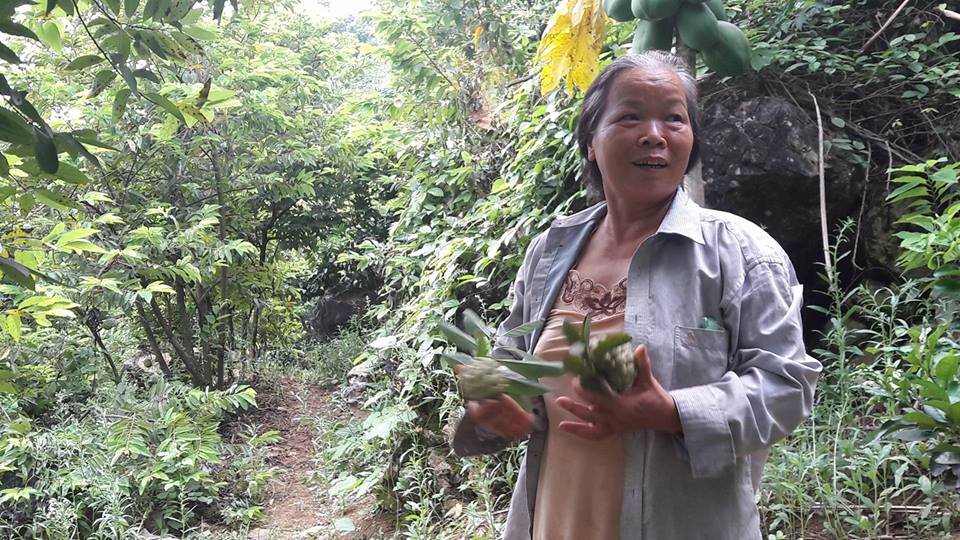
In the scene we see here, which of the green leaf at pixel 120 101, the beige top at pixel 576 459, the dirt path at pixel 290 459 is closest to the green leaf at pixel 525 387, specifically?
the beige top at pixel 576 459

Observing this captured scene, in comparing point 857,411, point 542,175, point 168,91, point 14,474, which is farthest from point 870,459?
point 14,474

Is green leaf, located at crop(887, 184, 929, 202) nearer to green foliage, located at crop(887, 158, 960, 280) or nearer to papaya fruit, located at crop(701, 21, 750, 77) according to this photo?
green foliage, located at crop(887, 158, 960, 280)

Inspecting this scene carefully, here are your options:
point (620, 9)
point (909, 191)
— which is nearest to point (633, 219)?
point (620, 9)

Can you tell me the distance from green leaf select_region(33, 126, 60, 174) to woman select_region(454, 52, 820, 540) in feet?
2.48

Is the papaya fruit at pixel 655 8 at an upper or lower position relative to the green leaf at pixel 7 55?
lower

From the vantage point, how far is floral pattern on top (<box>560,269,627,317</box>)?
Result: 3.90ft

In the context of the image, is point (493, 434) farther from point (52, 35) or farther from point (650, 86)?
point (52, 35)

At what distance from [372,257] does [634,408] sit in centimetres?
401

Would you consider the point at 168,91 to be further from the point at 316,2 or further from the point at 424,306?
the point at 316,2

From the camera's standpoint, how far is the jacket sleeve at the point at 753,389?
0.99 m

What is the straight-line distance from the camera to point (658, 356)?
43.1 inches

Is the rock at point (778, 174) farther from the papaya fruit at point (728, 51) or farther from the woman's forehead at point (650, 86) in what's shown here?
the woman's forehead at point (650, 86)

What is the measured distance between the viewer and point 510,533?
1324mm

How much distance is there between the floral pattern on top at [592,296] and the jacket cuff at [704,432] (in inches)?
8.3
